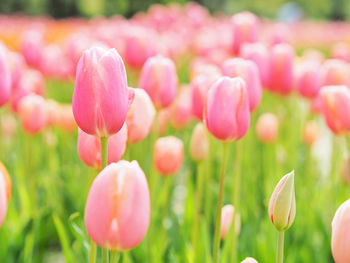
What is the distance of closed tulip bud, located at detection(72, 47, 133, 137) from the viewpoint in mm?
648

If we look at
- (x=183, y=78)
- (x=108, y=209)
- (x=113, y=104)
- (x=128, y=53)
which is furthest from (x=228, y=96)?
(x=183, y=78)

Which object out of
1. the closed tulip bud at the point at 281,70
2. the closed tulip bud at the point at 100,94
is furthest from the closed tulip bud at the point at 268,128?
the closed tulip bud at the point at 100,94

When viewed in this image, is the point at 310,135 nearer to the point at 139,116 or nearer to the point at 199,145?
the point at 199,145

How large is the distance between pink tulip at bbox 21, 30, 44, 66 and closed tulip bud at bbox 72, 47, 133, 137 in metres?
1.35

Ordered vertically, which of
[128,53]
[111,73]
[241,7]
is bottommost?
[241,7]

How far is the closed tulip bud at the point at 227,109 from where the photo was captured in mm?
806

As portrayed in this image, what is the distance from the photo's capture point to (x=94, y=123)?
649 mm

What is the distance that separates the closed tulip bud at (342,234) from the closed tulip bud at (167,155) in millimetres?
585

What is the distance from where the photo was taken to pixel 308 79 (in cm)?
154

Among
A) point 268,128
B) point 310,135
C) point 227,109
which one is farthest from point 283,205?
point 310,135

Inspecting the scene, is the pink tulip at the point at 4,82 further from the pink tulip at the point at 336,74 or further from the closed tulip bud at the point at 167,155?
the pink tulip at the point at 336,74

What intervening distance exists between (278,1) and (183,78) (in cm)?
1796

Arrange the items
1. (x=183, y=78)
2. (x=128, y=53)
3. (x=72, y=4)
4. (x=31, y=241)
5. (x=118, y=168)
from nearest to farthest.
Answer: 1. (x=118, y=168)
2. (x=31, y=241)
3. (x=128, y=53)
4. (x=183, y=78)
5. (x=72, y=4)

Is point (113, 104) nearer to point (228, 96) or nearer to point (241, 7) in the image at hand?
point (228, 96)
